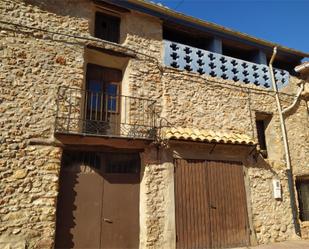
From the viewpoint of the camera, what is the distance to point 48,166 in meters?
5.71

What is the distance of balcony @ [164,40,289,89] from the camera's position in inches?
312

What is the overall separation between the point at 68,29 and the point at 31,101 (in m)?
2.23

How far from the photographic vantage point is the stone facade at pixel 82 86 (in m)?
5.45

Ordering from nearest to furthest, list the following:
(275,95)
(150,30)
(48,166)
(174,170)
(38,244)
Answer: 1. (38,244)
2. (48,166)
3. (174,170)
4. (150,30)
5. (275,95)

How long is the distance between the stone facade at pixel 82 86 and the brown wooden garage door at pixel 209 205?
0.32m

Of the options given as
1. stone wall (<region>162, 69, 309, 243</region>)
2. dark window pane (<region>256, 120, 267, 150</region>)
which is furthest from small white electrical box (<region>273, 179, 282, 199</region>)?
dark window pane (<region>256, 120, 267, 150</region>)

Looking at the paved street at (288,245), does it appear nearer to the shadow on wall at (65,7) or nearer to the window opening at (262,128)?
the window opening at (262,128)

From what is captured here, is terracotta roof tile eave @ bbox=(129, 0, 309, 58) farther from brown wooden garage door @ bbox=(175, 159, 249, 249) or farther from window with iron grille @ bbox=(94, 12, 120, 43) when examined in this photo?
brown wooden garage door @ bbox=(175, 159, 249, 249)

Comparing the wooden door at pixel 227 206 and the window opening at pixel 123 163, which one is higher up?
the window opening at pixel 123 163

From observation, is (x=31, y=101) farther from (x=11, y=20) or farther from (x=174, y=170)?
(x=174, y=170)

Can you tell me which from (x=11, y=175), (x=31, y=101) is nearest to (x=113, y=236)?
(x=11, y=175)

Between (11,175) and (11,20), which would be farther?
(11,20)

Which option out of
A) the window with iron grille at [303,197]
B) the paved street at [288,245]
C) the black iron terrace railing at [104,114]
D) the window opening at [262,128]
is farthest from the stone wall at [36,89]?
the window with iron grille at [303,197]

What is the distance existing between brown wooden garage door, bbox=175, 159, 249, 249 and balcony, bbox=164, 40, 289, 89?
2.99 metres
